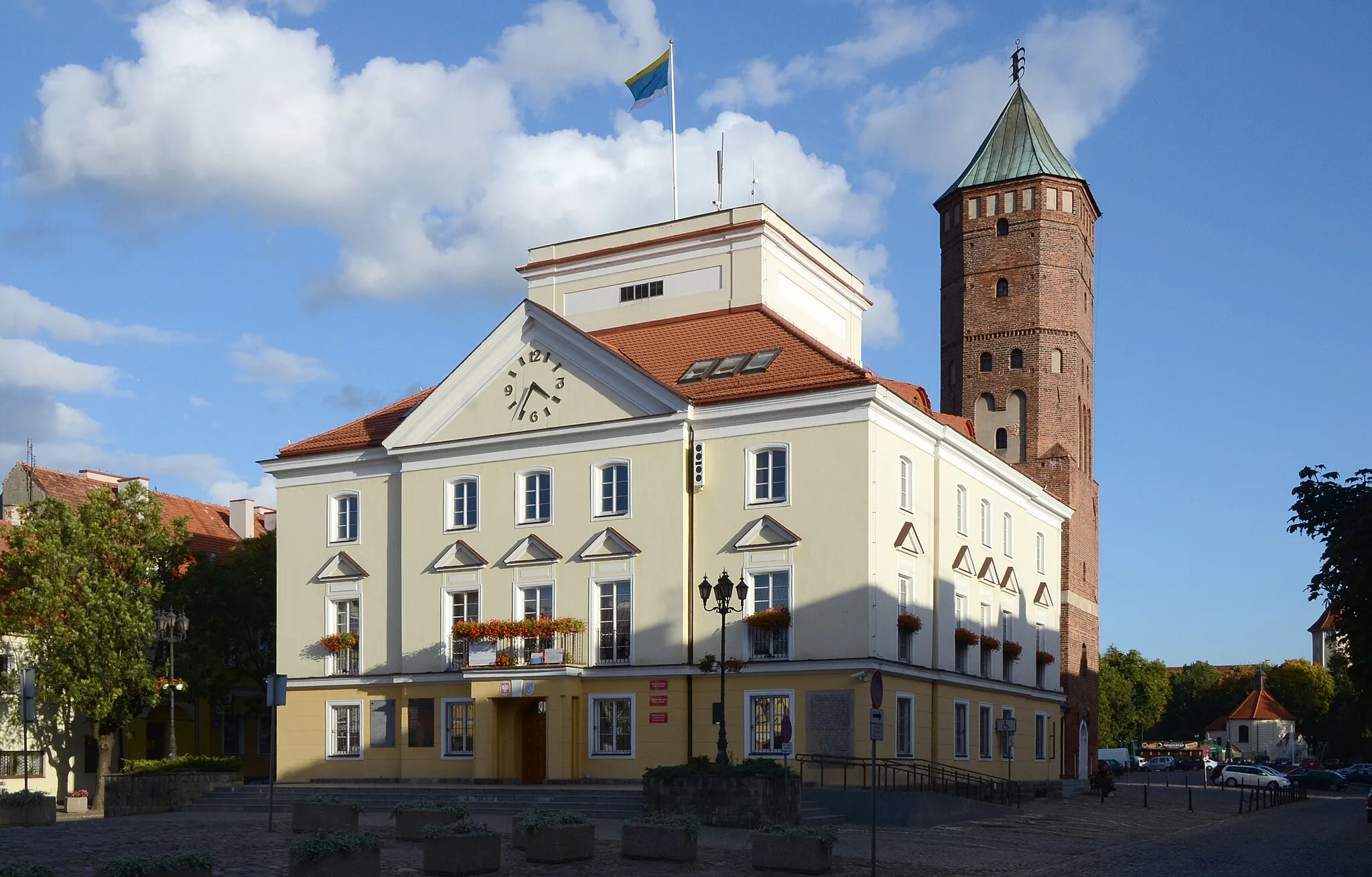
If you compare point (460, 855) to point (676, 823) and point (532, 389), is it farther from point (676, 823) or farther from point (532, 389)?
point (532, 389)

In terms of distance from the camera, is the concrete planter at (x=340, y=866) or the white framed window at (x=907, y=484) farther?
the white framed window at (x=907, y=484)

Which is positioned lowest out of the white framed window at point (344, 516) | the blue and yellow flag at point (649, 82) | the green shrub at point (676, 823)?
the green shrub at point (676, 823)

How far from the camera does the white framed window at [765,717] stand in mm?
37438

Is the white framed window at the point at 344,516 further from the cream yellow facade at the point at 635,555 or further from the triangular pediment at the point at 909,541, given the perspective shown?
the triangular pediment at the point at 909,541

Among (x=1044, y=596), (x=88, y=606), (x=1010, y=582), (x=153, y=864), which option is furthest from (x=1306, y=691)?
(x=153, y=864)

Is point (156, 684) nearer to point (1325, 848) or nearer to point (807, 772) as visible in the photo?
point (807, 772)

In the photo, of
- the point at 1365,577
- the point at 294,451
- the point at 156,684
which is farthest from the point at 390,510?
the point at 1365,577

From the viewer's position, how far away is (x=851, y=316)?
52.3 metres

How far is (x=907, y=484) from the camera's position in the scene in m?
40.2

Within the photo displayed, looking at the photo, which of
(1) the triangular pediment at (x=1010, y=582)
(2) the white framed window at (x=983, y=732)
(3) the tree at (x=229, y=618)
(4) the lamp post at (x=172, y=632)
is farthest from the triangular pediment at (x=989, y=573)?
(3) the tree at (x=229, y=618)

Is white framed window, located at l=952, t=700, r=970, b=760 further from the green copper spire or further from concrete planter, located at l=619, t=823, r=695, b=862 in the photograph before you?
the green copper spire

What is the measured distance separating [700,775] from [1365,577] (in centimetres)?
1383

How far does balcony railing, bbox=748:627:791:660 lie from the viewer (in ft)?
124

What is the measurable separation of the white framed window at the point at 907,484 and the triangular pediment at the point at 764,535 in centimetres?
366
